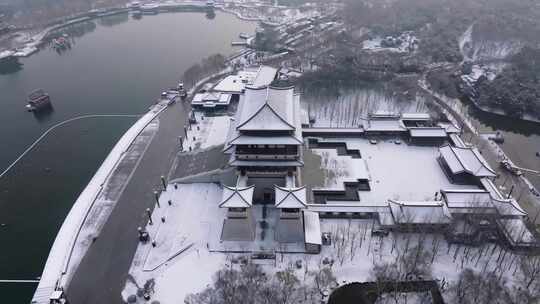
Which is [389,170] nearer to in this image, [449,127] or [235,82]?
[449,127]

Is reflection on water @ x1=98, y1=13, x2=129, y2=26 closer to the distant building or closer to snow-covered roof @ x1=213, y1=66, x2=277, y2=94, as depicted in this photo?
the distant building

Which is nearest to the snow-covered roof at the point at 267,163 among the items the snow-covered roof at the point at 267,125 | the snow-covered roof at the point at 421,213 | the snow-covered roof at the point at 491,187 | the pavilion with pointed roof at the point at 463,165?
the snow-covered roof at the point at 267,125

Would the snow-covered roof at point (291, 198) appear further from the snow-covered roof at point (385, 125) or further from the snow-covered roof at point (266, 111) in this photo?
the snow-covered roof at point (385, 125)

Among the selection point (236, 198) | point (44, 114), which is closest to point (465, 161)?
point (236, 198)

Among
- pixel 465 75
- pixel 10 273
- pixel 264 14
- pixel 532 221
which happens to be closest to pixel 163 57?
pixel 264 14

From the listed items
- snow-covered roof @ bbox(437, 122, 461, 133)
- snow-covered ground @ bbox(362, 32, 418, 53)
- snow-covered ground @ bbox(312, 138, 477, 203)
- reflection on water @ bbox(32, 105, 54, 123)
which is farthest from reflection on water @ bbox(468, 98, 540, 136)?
reflection on water @ bbox(32, 105, 54, 123)
